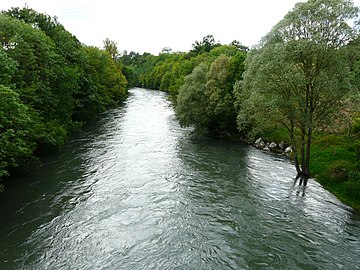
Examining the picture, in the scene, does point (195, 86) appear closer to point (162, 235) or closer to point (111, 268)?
point (162, 235)

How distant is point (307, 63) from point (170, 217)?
15163 millimetres

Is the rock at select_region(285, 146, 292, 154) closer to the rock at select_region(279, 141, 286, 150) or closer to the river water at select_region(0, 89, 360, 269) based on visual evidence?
the rock at select_region(279, 141, 286, 150)

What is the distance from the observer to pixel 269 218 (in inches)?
733

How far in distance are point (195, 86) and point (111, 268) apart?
30.5 m

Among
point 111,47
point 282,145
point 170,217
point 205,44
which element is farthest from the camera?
point 205,44

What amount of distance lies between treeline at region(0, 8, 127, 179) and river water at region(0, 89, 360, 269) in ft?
8.39

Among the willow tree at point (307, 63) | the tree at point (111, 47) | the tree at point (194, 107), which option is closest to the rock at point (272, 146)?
the tree at point (194, 107)

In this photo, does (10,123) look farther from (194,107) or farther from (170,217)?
(194,107)

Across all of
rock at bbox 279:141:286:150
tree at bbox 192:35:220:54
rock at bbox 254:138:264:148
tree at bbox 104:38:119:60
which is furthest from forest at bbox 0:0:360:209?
tree at bbox 192:35:220:54

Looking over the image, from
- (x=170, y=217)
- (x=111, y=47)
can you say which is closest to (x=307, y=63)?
(x=170, y=217)

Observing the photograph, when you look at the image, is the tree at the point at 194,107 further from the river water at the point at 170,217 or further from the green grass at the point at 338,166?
the green grass at the point at 338,166

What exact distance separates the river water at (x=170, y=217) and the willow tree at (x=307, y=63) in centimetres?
613

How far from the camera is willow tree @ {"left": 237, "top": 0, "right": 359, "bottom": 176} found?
21797mm

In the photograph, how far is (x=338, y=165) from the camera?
1011 inches
